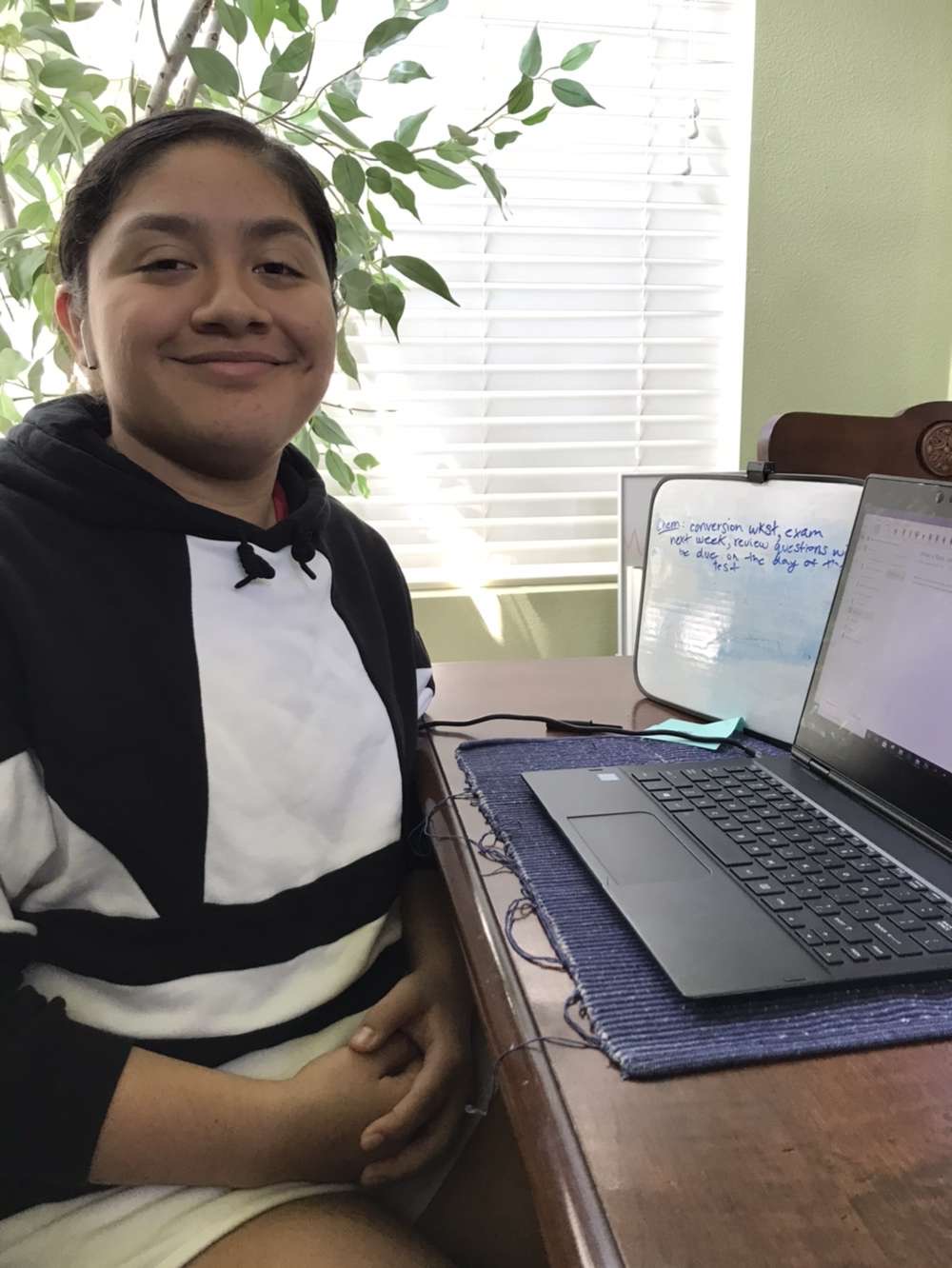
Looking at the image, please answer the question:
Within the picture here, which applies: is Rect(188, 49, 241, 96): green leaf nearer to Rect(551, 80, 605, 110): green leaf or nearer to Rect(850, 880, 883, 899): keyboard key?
Rect(551, 80, 605, 110): green leaf

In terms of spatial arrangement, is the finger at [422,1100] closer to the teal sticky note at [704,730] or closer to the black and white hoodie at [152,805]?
the black and white hoodie at [152,805]

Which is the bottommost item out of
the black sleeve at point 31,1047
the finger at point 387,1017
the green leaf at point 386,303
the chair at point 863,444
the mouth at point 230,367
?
the finger at point 387,1017

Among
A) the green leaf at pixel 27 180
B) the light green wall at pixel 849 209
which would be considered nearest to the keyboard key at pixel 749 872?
the green leaf at pixel 27 180

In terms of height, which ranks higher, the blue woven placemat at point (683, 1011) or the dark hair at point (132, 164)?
the dark hair at point (132, 164)

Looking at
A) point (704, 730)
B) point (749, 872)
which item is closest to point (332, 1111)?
point (749, 872)

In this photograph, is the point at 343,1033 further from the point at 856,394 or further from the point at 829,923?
the point at 856,394

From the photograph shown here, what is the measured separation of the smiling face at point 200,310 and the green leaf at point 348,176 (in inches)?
8.6

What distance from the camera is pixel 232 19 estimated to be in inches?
33.5

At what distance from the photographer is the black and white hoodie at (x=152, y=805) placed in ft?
1.86

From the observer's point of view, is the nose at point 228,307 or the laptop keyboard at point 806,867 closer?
the laptop keyboard at point 806,867

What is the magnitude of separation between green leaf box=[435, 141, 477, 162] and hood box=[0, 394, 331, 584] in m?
0.55

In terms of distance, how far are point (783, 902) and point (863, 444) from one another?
85 cm

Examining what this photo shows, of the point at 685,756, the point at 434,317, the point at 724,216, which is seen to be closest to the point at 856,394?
the point at 724,216

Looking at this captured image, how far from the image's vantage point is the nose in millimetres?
684
